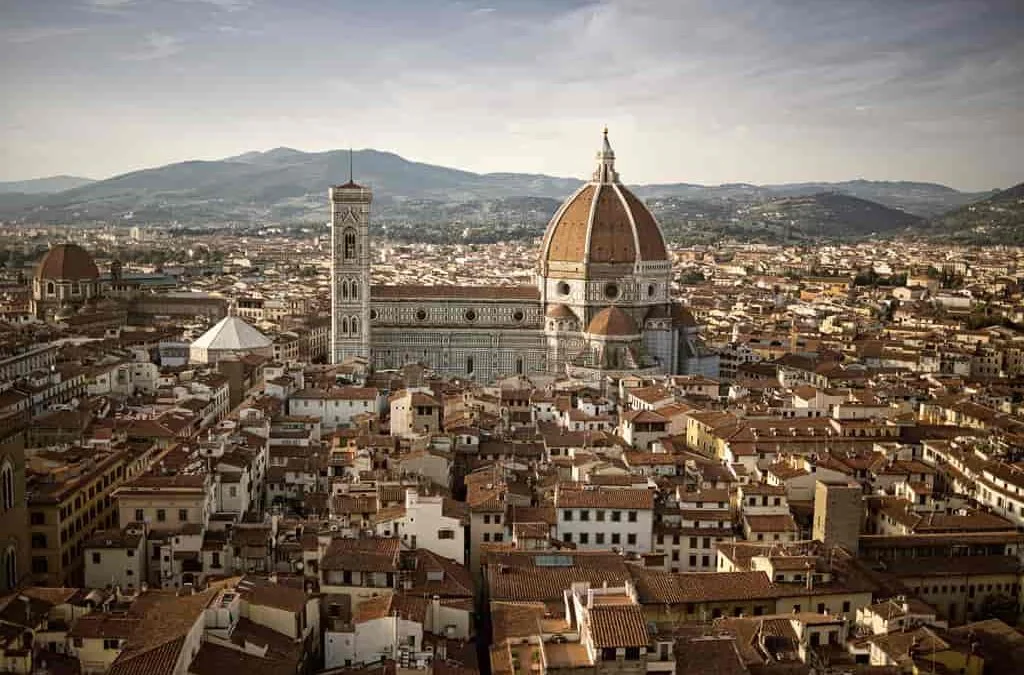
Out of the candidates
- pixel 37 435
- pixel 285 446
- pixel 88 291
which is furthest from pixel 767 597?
pixel 88 291

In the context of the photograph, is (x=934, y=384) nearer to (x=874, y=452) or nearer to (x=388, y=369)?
(x=874, y=452)

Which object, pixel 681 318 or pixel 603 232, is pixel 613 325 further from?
pixel 603 232

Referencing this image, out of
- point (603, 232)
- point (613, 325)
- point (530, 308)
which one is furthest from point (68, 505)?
point (603, 232)

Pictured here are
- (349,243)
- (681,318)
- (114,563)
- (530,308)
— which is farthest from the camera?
(530,308)

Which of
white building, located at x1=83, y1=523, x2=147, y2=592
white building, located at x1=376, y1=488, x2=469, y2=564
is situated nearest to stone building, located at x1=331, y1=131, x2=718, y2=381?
white building, located at x1=376, y1=488, x2=469, y2=564

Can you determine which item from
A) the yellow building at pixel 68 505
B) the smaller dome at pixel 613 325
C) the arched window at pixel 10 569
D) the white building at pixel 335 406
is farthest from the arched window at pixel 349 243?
the arched window at pixel 10 569

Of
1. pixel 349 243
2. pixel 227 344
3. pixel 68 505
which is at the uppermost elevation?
pixel 349 243
